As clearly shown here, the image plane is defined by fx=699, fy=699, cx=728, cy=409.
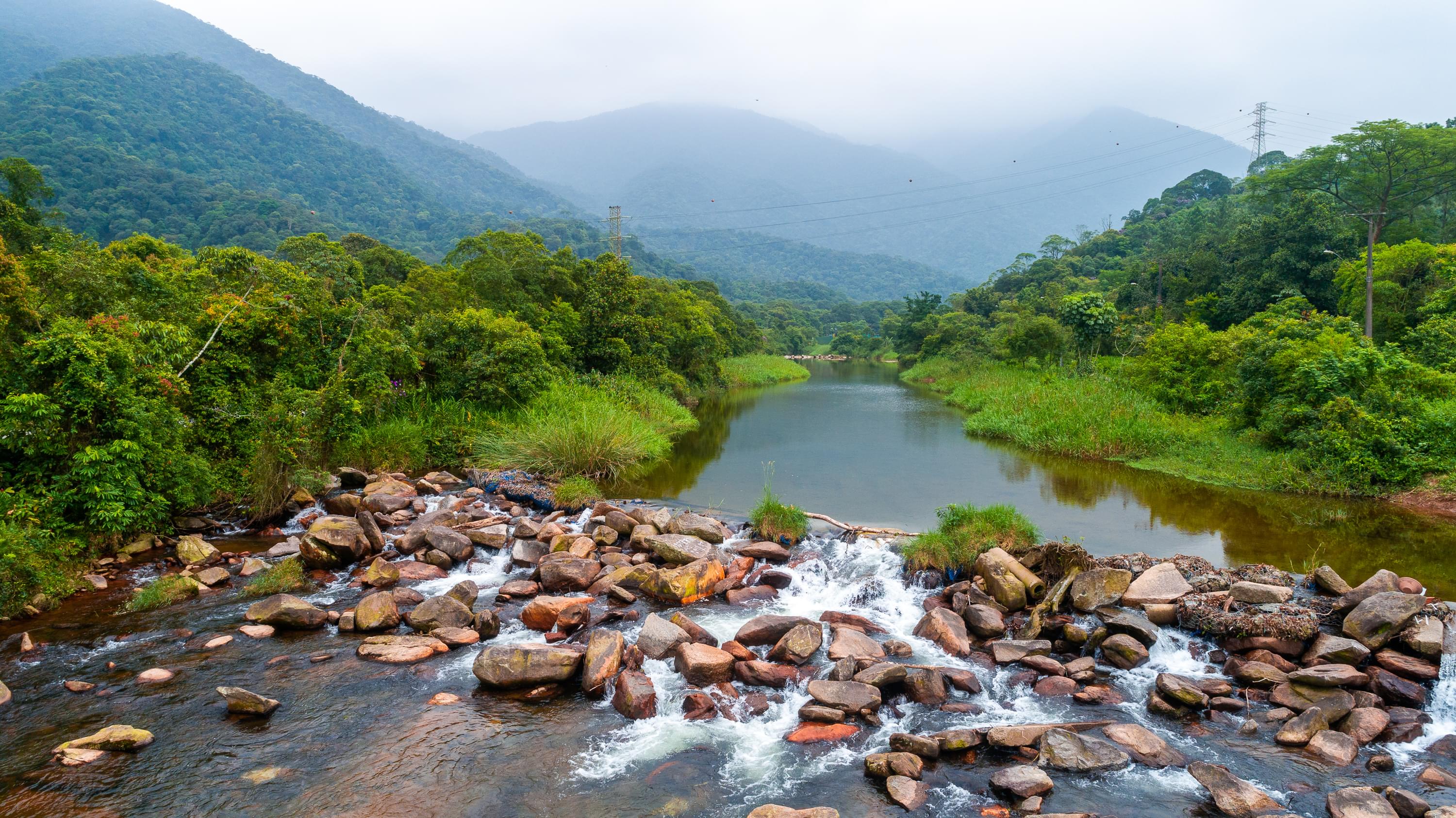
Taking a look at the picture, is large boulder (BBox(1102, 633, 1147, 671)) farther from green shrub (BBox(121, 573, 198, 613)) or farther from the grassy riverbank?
green shrub (BBox(121, 573, 198, 613))

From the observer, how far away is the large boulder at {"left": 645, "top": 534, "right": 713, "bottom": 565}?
10.3m

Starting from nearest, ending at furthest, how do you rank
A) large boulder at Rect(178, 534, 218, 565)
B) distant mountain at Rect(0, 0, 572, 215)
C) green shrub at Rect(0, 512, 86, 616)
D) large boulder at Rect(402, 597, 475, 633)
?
green shrub at Rect(0, 512, 86, 616)
large boulder at Rect(402, 597, 475, 633)
large boulder at Rect(178, 534, 218, 565)
distant mountain at Rect(0, 0, 572, 215)

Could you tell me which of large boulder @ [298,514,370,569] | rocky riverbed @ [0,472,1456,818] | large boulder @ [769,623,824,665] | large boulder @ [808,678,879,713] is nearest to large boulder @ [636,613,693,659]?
rocky riverbed @ [0,472,1456,818]

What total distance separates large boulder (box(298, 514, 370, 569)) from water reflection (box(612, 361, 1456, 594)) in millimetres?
5735

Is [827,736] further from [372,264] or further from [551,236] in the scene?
[551,236]

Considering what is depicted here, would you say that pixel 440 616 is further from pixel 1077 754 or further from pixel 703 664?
pixel 1077 754

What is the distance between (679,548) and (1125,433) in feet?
47.2

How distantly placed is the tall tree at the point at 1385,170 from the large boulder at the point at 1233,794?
3217 centimetres

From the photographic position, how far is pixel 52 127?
72375 millimetres

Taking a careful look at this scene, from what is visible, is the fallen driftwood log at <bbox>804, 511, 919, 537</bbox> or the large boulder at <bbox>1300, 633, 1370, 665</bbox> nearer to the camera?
the large boulder at <bbox>1300, 633, 1370, 665</bbox>

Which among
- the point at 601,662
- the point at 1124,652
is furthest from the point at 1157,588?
the point at 601,662

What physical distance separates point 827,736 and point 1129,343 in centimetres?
3022

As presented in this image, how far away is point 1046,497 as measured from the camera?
15.1m

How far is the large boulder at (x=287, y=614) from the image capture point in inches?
323
